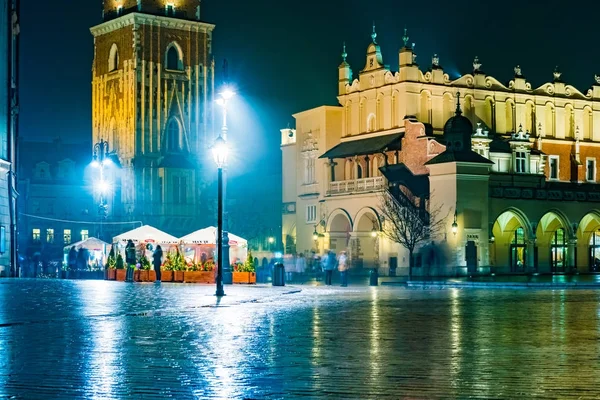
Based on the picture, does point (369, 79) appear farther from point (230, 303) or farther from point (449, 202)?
point (230, 303)

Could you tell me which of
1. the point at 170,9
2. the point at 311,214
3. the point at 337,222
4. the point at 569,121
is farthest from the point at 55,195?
the point at 569,121

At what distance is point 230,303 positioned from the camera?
28766 mm

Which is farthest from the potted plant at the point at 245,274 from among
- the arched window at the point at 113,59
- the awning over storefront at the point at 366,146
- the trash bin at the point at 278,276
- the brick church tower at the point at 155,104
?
the arched window at the point at 113,59

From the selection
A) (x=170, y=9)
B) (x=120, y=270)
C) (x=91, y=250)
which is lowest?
(x=120, y=270)

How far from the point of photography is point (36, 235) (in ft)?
323

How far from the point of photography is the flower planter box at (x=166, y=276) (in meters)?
47.2

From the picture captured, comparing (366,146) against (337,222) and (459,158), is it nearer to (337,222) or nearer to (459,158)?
(337,222)

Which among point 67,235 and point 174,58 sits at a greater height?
point 174,58

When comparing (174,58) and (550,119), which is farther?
(174,58)

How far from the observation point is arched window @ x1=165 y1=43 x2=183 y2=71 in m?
92.4

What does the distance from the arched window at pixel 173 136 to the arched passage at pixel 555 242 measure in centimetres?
3325

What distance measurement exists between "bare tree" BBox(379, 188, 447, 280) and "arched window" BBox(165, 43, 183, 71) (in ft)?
98.3

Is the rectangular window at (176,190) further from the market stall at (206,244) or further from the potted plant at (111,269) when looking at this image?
the potted plant at (111,269)

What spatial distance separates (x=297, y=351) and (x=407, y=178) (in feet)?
176
